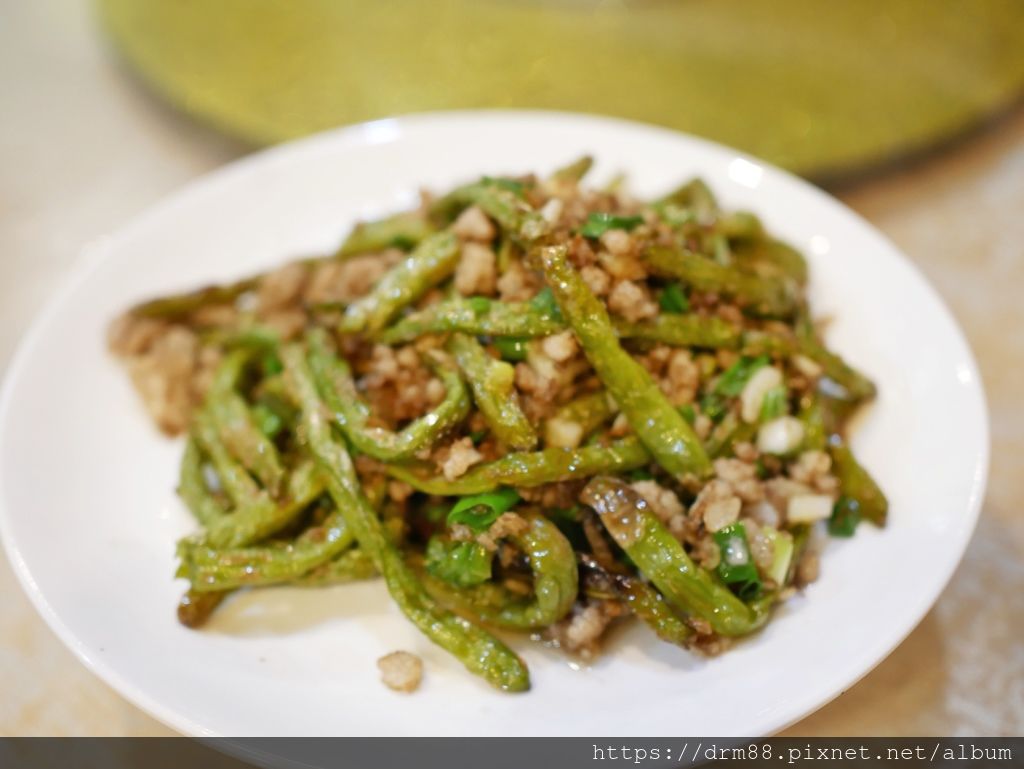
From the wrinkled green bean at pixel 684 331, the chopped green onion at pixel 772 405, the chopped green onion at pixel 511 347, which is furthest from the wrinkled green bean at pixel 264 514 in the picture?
the chopped green onion at pixel 772 405

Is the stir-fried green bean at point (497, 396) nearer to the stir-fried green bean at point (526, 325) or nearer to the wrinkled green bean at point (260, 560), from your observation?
the stir-fried green bean at point (526, 325)

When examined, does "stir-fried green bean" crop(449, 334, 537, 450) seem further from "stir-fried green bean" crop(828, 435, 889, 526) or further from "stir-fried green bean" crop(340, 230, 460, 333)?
"stir-fried green bean" crop(828, 435, 889, 526)

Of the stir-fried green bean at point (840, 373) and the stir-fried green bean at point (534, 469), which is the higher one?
the stir-fried green bean at point (534, 469)

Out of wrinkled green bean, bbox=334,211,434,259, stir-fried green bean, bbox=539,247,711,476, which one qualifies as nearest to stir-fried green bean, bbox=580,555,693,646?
stir-fried green bean, bbox=539,247,711,476

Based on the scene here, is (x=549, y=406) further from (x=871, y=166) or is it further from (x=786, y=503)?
(x=871, y=166)

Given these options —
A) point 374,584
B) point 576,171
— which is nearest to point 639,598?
point 374,584

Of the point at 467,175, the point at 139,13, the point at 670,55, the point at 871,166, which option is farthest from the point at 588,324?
the point at 139,13
